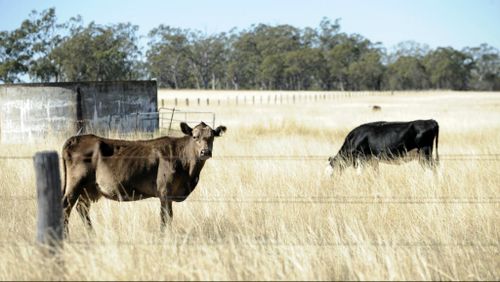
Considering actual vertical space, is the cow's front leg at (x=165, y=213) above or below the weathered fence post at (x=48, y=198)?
below

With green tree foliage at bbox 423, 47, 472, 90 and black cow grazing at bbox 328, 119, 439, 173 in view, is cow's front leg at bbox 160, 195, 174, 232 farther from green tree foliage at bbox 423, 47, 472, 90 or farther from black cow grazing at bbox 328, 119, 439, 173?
green tree foliage at bbox 423, 47, 472, 90

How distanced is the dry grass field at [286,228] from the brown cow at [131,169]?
1.07 feet

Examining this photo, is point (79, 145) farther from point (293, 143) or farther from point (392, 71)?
point (392, 71)

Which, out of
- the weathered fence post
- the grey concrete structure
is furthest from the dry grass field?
the grey concrete structure

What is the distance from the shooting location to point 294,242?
6.03 meters

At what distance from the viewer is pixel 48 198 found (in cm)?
483

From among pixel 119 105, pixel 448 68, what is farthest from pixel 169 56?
pixel 119 105

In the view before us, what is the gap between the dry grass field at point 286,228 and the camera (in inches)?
198

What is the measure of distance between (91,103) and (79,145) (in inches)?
545

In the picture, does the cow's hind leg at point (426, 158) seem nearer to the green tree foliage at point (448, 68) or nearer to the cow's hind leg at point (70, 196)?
the cow's hind leg at point (70, 196)

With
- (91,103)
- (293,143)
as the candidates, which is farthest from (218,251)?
(91,103)

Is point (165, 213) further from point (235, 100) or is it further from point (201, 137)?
point (235, 100)

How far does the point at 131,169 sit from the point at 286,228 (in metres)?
1.86

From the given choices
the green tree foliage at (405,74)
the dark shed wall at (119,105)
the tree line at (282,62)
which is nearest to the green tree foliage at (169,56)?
the tree line at (282,62)
